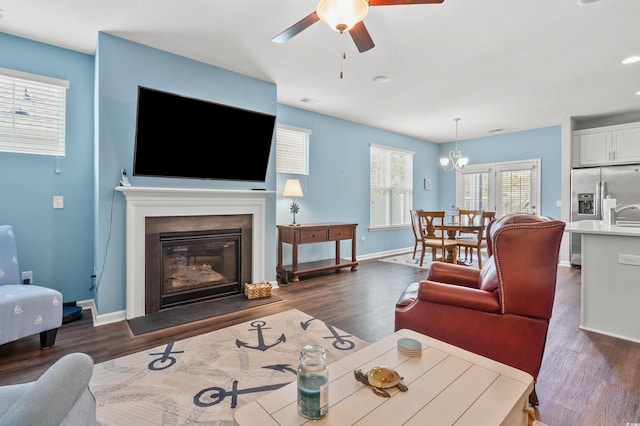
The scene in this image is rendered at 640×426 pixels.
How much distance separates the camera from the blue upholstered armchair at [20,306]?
213cm

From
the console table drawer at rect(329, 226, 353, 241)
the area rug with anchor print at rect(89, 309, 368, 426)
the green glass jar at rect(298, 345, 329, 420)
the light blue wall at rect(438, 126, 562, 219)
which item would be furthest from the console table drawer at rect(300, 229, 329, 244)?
the light blue wall at rect(438, 126, 562, 219)

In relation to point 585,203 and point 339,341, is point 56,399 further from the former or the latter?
point 585,203

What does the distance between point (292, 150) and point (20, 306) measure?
3611 millimetres

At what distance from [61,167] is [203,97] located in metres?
1.59

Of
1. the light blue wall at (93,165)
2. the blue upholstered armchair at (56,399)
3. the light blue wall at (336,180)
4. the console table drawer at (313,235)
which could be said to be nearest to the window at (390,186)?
the light blue wall at (336,180)

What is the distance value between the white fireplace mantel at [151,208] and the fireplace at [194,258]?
0.22ft

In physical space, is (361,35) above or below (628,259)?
above

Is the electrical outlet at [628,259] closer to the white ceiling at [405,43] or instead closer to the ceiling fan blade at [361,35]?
the white ceiling at [405,43]

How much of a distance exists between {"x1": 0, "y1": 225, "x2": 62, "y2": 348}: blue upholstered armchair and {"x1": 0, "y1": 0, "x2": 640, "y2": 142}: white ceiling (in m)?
2.02

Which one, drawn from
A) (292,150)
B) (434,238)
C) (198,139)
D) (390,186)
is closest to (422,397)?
(198,139)

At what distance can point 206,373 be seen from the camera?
6.59 ft

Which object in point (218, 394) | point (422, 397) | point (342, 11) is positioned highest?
point (342, 11)

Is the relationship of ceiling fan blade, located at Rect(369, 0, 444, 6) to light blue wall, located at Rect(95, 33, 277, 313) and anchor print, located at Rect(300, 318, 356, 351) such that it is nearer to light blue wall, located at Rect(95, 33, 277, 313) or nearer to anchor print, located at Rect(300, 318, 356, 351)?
light blue wall, located at Rect(95, 33, 277, 313)

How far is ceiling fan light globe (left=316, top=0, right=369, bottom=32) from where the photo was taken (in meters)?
1.61
